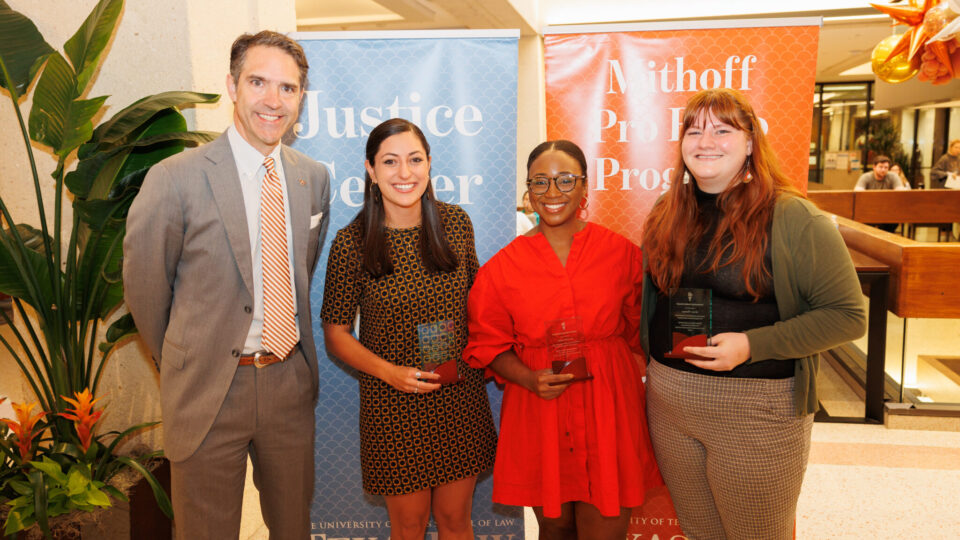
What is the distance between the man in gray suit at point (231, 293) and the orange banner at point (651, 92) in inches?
52.6

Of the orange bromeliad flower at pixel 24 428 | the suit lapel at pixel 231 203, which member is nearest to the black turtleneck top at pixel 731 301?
the suit lapel at pixel 231 203

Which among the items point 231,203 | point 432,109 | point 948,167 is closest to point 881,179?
point 948,167

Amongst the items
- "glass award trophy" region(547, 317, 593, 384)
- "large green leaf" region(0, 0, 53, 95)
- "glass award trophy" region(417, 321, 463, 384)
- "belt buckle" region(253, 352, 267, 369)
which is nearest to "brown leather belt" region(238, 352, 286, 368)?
"belt buckle" region(253, 352, 267, 369)

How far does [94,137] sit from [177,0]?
0.83 m

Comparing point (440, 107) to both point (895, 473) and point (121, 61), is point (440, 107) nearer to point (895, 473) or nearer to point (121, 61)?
point (121, 61)

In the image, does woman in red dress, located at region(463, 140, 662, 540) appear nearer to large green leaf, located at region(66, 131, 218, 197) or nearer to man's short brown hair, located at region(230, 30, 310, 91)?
man's short brown hair, located at region(230, 30, 310, 91)

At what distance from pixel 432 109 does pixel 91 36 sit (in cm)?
123

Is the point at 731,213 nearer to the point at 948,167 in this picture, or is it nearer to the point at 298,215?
the point at 298,215

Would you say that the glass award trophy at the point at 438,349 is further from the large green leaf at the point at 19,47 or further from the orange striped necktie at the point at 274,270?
the large green leaf at the point at 19,47

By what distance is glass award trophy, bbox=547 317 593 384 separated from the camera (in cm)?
197

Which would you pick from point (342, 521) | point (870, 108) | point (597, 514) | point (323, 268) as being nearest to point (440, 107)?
point (323, 268)

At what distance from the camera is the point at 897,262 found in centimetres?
477

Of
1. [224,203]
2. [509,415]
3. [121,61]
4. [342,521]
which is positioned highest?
[121,61]

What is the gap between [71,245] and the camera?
2.23m
